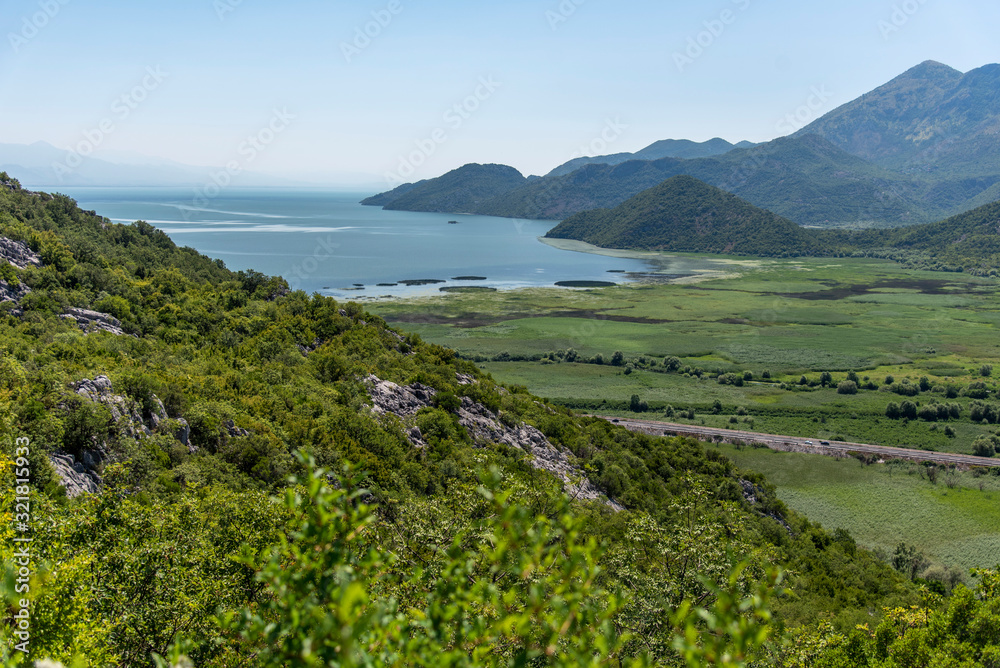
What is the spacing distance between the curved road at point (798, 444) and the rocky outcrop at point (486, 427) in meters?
23.7

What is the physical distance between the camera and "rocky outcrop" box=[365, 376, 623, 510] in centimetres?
4156

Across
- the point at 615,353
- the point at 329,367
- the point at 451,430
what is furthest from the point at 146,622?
the point at 615,353

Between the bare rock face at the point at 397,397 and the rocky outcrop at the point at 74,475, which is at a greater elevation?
the rocky outcrop at the point at 74,475

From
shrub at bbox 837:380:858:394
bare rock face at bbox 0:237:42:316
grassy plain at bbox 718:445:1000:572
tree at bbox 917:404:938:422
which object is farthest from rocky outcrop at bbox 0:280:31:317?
shrub at bbox 837:380:858:394

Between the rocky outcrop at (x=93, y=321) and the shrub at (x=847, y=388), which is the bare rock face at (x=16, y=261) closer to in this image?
the rocky outcrop at (x=93, y=321)

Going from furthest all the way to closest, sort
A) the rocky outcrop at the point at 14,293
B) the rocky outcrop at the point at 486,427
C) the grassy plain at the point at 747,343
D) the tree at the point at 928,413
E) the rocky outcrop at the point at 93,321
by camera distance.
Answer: the grassy plain at the point at 747,343 < the tree at the point at 928,413 < the rocky outcrop at the point at 486,427 < the rocky outcrop at the point at 93,321 < the rocky outcrop at the point at 14,293

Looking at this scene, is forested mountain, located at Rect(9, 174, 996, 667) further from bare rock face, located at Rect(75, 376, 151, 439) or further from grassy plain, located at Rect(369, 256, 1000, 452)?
grassy plain, located at Rect(369, 256, 1000, 452)

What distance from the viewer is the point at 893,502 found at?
186 ft

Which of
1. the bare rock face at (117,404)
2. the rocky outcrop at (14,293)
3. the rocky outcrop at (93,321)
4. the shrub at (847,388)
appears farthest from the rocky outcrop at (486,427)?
the shrub at (847,388)

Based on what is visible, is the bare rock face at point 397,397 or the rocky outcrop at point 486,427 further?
the bare rock face at point 397,397

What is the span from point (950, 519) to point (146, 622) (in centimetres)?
6626

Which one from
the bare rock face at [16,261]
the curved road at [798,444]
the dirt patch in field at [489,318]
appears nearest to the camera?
the bare rock face at [16,261]

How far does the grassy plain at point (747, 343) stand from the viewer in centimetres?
8200

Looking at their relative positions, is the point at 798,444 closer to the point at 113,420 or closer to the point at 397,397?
the point at 397,397
